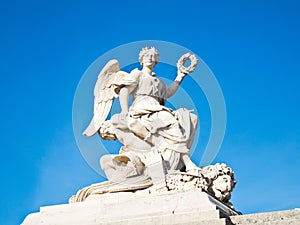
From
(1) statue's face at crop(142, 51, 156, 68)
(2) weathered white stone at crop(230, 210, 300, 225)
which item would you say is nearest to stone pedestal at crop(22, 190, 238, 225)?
(2) weathered white stone at crop(230, 210, 300, 225)

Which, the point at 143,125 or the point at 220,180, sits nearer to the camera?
the point at 220,180

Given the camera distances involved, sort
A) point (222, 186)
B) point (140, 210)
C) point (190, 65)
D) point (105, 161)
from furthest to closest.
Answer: point (190, 65), point (105, 161), point (222, 186), point (140, 210)

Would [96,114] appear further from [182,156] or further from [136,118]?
[182,156]

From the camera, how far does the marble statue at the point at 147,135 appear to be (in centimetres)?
1084

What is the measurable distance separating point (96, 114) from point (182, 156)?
2043 mm

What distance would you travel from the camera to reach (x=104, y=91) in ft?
40.7

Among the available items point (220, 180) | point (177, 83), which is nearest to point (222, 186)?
point (220, 180)

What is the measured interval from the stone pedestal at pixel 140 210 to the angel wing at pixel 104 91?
1.97 metres

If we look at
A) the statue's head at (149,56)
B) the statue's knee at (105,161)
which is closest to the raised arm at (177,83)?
the statue's head at (149,56)

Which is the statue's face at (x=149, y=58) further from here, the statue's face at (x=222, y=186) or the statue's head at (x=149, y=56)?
the statue's face at (x=222, y=186)

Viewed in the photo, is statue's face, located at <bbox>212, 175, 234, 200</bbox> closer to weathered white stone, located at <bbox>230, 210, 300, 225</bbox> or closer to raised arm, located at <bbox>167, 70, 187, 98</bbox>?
weathered white stone, located at <bbox>230, 210, 300, 225</bbox>

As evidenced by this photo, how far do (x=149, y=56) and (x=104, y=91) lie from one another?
1155 millimetres

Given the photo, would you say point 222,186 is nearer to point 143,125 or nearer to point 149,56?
point 143,125

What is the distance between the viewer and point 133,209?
9953mm
